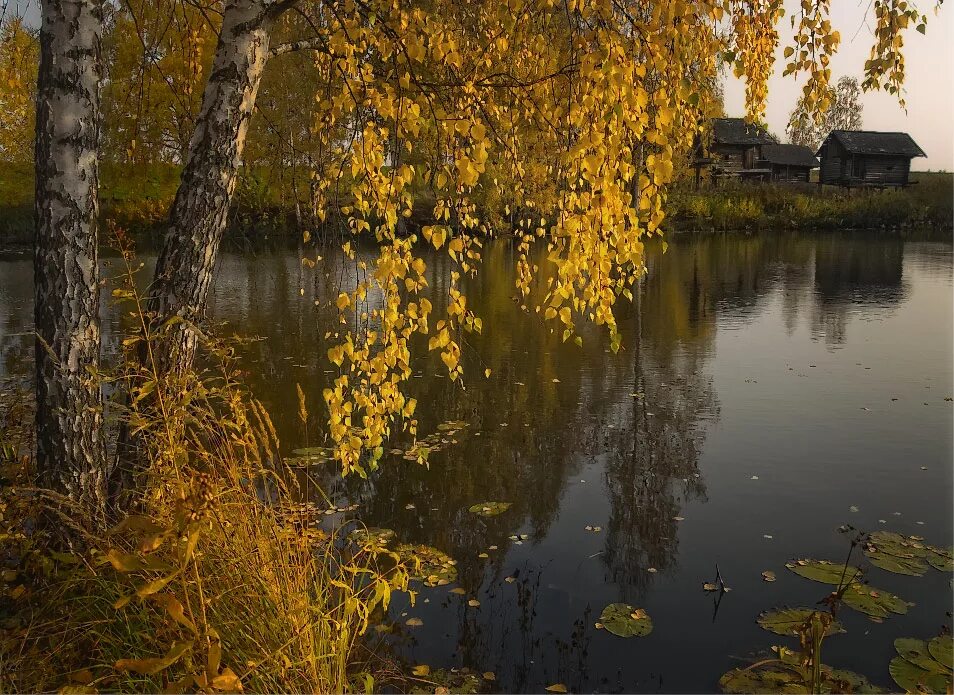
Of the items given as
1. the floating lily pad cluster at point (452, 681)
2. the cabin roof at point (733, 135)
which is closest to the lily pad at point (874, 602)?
the floating lily pad cluster at point (452, 681)

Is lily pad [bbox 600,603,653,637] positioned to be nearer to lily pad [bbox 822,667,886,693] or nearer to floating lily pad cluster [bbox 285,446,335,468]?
lily pad [bbox 822,667,886,693]

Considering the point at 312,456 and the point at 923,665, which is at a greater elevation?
the point at 312,456

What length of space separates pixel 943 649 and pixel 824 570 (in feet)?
3.04

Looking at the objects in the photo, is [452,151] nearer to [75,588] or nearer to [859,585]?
[75,588]

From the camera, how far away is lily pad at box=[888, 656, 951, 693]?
150 inches

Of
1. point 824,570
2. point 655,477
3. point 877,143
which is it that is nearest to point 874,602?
point 824,570

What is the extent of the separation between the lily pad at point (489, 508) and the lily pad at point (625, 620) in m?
1.45

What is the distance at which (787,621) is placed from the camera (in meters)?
4.43

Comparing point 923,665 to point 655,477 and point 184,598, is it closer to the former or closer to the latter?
point 655,477

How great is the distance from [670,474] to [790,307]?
1042cm

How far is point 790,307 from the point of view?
1574 centimetres

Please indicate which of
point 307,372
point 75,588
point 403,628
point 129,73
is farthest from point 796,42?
point 129,73

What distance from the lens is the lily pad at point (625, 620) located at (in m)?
4.41

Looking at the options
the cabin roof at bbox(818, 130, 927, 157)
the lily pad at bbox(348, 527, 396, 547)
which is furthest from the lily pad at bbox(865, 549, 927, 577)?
the cabin roof at bbox(818, 130, 927, 157)
